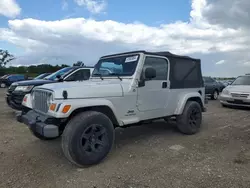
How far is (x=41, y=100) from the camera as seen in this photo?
3887 mm

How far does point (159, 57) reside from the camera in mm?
4949

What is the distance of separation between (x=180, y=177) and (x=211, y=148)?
1.59m

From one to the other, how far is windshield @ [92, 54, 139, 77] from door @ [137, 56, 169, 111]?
0.25 metres

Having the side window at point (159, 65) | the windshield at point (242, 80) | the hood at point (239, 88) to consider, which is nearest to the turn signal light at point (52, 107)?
the side window at point (159, 65)

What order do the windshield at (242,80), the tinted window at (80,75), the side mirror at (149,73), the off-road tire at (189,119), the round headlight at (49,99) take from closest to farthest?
the round headlight at (49,99) < the side mirror at (149,73) < the off-road tire at (189,119) < the tinted window at (80,75) < the windshield at (242,80)

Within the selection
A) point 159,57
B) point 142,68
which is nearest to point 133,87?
point 142,68

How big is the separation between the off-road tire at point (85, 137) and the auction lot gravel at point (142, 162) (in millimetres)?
195

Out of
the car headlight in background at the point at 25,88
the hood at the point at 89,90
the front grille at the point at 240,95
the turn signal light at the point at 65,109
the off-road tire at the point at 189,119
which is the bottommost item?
the off-road tire at the point at 189,119

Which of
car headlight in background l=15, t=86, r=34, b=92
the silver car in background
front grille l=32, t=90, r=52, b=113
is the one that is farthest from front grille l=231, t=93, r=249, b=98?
front grille l=32, t=90, r=52, b=113

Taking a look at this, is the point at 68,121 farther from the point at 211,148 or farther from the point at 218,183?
the point at 211,148

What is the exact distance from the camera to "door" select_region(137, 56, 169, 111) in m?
4.46

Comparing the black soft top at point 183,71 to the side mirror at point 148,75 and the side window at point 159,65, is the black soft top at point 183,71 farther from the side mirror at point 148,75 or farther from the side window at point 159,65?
the side mirror at point 148,75

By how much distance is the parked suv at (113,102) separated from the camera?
135 inches

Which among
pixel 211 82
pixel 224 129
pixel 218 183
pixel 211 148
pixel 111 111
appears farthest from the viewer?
pixel 211 82
